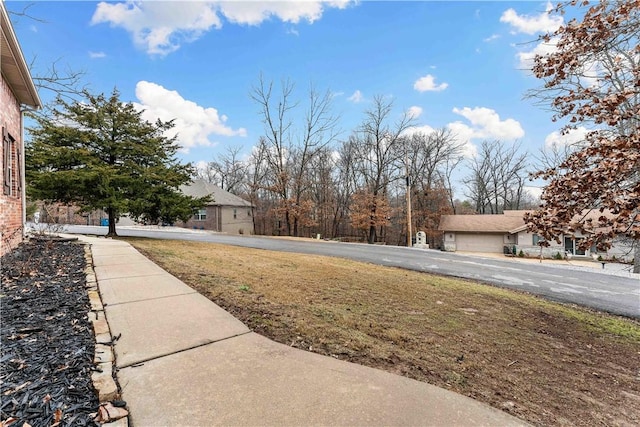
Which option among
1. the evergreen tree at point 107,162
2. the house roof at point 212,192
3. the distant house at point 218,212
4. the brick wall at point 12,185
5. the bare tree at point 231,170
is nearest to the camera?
the brick wall at point 12,185

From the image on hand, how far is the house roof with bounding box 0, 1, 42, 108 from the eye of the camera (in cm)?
468

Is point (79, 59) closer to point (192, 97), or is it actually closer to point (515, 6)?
point (515, 6)

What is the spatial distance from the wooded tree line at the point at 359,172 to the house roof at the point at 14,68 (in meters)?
20.1

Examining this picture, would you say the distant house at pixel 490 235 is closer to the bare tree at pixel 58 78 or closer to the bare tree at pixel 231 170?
the bare tree at pixel 231 170

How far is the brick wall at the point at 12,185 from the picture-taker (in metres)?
5.55

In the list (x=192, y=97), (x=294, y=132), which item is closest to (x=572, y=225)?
(x=192, y=97)

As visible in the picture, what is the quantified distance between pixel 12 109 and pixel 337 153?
28.4 metres

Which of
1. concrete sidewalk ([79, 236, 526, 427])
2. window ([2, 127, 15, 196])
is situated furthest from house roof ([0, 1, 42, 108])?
concrete sidewalk ([79, 236, 526, 427])

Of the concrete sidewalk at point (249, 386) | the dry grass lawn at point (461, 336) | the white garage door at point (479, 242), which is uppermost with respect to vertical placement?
the concrete sidewalk at point (249, 386)

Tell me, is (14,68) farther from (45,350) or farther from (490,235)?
(490,235)

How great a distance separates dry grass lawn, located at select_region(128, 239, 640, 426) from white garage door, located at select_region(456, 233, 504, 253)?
71.7 ft

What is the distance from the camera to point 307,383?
198cm

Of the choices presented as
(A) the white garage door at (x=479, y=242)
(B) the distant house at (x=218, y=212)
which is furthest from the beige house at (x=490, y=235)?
(B) the distant house at (x=218, y=212)

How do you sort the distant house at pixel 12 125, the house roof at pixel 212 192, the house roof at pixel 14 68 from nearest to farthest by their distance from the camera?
the house roof at pixel 14 68 → the distant house at pixel 12 125 → the house roof at pixel 212 192
